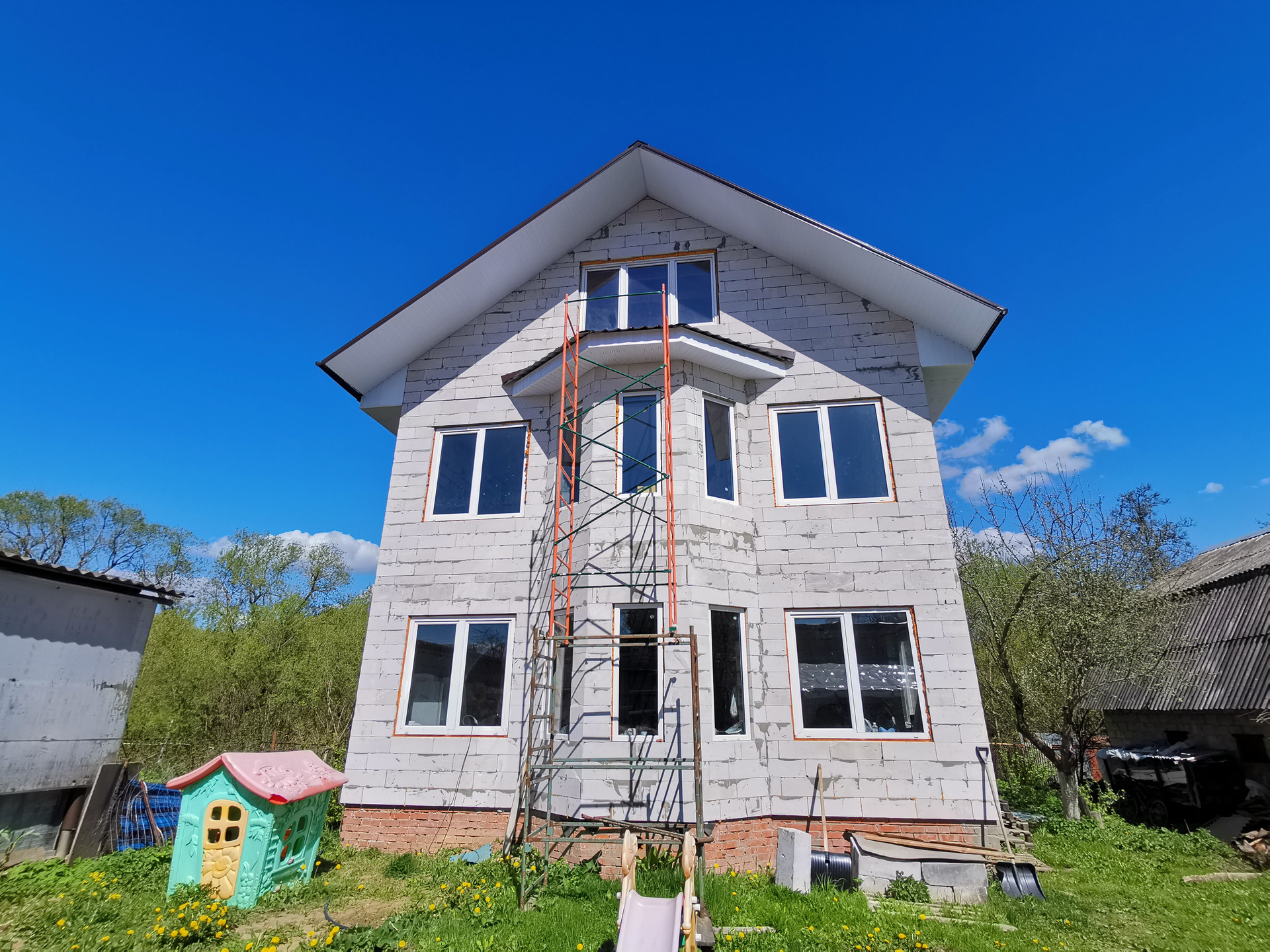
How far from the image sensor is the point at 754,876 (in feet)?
25.8

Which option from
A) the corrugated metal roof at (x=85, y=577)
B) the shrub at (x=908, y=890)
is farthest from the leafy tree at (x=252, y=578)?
the shrub at (x=908, y=890)

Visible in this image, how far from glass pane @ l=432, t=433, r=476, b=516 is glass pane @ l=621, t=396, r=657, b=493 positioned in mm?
2818

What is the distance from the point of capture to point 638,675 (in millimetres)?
8641

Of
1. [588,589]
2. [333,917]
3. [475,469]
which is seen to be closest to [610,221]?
[475,469]

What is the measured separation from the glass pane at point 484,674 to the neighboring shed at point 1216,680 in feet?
40.3

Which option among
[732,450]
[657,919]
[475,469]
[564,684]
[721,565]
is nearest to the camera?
[657,919]

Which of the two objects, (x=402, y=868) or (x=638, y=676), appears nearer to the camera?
(x=402, y=868)

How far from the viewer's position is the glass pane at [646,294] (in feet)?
37.1

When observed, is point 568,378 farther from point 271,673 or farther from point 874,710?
point 271,673

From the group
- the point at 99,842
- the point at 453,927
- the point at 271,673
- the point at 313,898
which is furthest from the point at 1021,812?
the point at 271,673

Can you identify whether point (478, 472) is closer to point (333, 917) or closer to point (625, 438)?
point (625, 438)

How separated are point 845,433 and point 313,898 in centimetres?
940

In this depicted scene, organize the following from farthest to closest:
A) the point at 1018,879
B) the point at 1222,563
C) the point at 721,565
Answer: the point at 1222,563 → the point at 721,565 → the point at 1018,879

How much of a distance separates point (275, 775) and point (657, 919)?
4742 millimetres
